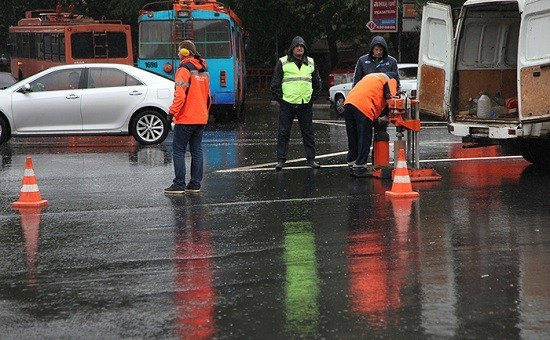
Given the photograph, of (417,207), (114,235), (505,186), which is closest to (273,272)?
(114,235)

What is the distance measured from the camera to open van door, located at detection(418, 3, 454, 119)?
15.2 m

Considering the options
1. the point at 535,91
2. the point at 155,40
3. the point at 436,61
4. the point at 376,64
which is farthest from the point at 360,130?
the point at 155,40

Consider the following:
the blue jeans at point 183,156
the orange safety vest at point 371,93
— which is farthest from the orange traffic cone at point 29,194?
the orange safety vest at point 371,93

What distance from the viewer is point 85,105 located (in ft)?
64.7

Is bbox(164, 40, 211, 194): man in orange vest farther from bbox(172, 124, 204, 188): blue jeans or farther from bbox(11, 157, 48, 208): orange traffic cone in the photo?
bbox(11, 157, 48, 208): orange traffic cone

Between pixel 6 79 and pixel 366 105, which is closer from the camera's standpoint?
pixel 366 105

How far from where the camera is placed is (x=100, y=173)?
15.3m

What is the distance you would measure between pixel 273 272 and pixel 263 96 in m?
36.4

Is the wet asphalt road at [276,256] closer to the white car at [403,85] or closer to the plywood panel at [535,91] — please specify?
the plywood panel at [535,91]

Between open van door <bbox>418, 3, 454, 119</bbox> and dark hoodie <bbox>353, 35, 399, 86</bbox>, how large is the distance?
2.73ft

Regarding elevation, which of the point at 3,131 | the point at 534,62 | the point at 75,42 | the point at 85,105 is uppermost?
the point at 75,42

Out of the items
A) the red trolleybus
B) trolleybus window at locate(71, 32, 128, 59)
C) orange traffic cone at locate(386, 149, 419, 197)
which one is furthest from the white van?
trolleybus window at locate(71, 32, 128, 59)

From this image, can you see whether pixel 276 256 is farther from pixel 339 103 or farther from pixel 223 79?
pixel 339 103

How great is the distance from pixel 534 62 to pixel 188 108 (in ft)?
14.3
